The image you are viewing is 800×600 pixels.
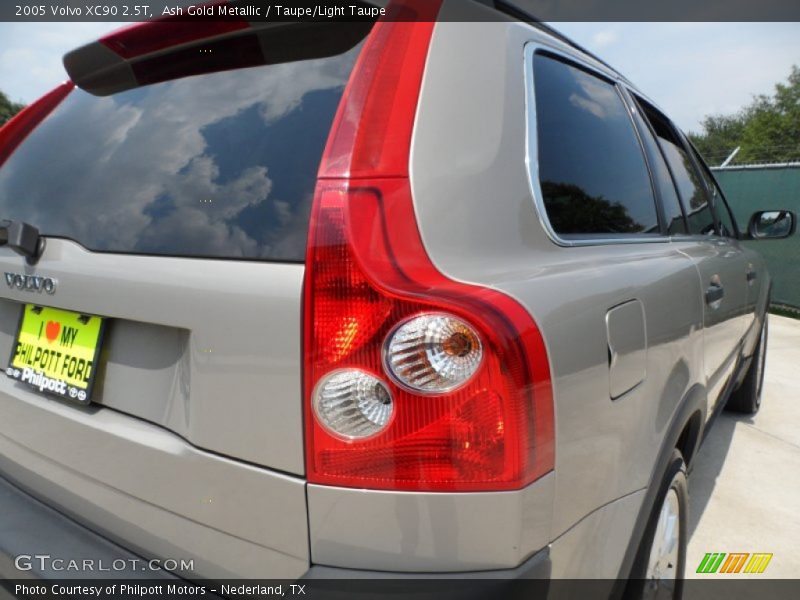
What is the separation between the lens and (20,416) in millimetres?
1627

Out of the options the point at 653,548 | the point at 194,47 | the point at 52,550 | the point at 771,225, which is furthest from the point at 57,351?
the point at 771,225

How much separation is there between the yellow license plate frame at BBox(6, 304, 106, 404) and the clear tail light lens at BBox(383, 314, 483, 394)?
2.43ft

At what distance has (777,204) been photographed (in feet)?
30.1

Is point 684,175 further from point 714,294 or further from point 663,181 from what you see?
point 714,294

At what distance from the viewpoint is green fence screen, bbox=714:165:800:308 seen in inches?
352

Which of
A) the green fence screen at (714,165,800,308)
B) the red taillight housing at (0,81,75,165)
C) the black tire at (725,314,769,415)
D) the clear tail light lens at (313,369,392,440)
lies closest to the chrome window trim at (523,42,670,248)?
the clear tail light lens at (313,369,392,440)

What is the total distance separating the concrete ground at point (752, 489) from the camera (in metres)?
2.62

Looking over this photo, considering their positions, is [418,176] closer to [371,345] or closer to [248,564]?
[371,345]

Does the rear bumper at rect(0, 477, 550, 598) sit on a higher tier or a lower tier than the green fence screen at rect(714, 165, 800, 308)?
lower

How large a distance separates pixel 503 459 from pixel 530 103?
0.78 meters

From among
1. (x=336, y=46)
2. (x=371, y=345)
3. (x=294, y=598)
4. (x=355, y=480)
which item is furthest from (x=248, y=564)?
(x=336, y=46)

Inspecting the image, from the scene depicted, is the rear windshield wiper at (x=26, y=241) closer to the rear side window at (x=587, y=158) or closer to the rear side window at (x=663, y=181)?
the rear side window at (x=587, y=158)

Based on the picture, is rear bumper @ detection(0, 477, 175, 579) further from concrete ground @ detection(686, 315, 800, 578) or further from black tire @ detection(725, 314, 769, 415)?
black tire @ detection(725, 314, 769, 415)

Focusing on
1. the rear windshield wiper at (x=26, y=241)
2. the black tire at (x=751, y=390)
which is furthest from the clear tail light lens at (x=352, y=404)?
the black tire at (x=751, y=390)
